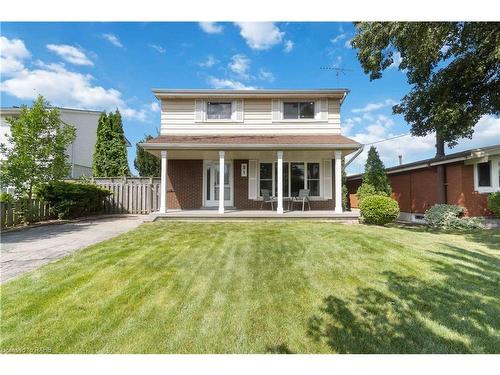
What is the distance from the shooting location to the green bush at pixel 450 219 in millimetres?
9992

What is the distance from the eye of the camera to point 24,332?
2.79 m

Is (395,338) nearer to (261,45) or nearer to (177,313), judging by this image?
(177,313)

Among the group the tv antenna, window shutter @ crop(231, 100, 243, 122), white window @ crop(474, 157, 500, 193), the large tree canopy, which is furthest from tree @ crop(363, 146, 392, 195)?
window shutter @ crop(231, 100, 243, 122)

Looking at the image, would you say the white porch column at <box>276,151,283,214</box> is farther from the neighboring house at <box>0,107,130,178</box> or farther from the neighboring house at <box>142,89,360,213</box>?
the neighboring house at <box>0,107,130,178</box>

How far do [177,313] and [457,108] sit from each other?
14013 mm

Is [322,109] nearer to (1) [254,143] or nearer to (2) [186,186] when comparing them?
(1) [254,143]

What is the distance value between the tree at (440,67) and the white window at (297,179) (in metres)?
5.48

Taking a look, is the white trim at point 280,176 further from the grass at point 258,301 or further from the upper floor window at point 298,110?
the grass at point 258,301

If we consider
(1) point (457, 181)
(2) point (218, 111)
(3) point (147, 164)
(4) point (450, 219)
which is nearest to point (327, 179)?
(4) point (450, 219)

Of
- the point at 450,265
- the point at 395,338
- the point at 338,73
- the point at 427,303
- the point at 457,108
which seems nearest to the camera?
the point at 395,338

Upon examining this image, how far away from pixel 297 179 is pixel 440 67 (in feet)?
27.1

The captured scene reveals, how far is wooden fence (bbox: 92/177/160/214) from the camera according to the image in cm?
1346
